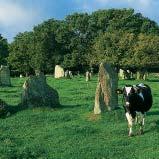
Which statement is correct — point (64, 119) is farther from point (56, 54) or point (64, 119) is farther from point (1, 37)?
point (1, 37)

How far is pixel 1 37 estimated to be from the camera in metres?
127

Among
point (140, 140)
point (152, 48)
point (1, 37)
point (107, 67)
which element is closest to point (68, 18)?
point (1, 37)

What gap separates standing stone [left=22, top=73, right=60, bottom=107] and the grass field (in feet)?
2.23

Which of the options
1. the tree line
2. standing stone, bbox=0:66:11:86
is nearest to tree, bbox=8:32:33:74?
the tree line

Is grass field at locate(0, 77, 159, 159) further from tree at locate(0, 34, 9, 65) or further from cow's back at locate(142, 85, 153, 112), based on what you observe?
tree at locate(0, 34, 9, 65)

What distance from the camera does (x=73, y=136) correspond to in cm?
2020

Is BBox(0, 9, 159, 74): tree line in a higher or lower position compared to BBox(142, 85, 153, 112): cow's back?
higher

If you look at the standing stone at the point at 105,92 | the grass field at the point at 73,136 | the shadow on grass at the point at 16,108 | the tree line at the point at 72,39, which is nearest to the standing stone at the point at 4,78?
the shadow on grass at the point at 16,108

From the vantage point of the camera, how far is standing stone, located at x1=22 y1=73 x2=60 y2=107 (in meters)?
28.0

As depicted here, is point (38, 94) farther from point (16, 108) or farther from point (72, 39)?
point (72, 39)

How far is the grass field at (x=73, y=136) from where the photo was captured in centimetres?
1730

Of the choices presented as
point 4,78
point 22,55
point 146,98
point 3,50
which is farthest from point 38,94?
point 3,50

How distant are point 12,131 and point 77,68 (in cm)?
Result: 8069

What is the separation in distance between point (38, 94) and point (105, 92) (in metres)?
3.95
